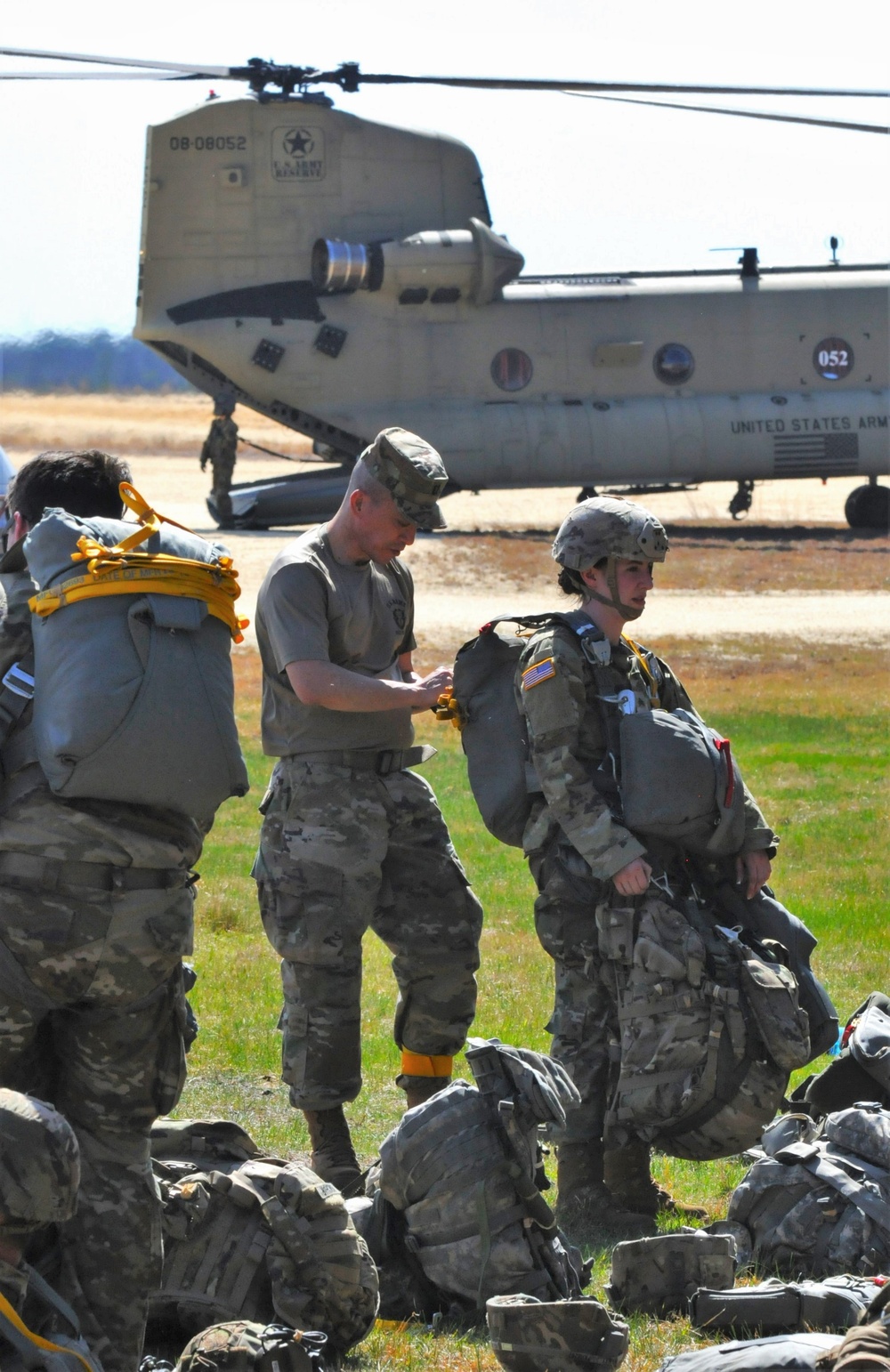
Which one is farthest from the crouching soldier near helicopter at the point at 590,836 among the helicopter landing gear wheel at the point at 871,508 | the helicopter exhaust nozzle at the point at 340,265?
the helicopter landing gear wheel at the point at 871,508

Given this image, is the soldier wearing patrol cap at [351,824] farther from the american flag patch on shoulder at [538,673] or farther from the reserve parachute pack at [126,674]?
the reserve parachute pack at [126,674]

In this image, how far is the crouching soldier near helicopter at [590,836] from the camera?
4.98 metres

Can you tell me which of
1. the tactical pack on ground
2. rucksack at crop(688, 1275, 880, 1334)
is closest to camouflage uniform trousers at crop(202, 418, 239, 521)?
the tactical pack on ground

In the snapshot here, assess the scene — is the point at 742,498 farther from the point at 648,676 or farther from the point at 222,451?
the point at 648,676

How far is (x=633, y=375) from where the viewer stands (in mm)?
25531

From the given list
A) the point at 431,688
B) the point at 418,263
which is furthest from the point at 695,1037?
the point at 418,263

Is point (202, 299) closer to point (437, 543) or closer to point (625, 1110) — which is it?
point (437, 543)

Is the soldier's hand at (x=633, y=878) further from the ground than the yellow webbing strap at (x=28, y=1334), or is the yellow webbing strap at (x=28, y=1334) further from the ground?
the soldier's hand at (x=633, y=878)

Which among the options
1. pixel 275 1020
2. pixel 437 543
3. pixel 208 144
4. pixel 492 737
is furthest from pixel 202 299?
pixel 492 737

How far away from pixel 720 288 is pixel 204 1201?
23503 millimetres

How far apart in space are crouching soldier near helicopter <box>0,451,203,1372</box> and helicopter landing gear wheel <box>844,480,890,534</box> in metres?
26.2

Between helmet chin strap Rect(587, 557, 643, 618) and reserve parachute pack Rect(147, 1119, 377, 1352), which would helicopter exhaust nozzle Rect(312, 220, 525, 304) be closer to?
helmet chin strap Rect(587, 557, 643, 618)

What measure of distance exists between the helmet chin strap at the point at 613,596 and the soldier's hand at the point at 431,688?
1.70 feet

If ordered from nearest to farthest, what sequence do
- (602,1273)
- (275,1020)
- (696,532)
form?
(602,1273) < (275,1020) < (696,532)
